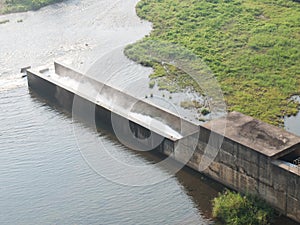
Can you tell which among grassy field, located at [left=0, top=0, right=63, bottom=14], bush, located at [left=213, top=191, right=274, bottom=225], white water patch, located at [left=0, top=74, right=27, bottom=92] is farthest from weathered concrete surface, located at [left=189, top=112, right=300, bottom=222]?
grassy field, located at [left=0, top=0, right=63, bottom=14]

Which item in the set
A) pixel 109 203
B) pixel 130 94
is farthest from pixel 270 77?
pixel 109 203

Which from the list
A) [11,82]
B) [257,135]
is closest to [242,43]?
[11,82]

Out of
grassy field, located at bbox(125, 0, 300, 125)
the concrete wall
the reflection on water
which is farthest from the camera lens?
grassy field, located at bbox(125, 0, 300, 125)

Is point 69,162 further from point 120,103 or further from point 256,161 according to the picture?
point 256,161

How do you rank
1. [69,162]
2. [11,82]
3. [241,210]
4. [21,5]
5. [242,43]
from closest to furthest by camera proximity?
[241,210]
[69,162]
[11,82]
[242,43]
[21,5]

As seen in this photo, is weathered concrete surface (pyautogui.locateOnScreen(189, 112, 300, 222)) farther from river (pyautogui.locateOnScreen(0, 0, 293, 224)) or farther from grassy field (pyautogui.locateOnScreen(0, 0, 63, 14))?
grassy field (pyautogui.locateOnScreen(0, 0, 63, 14))
